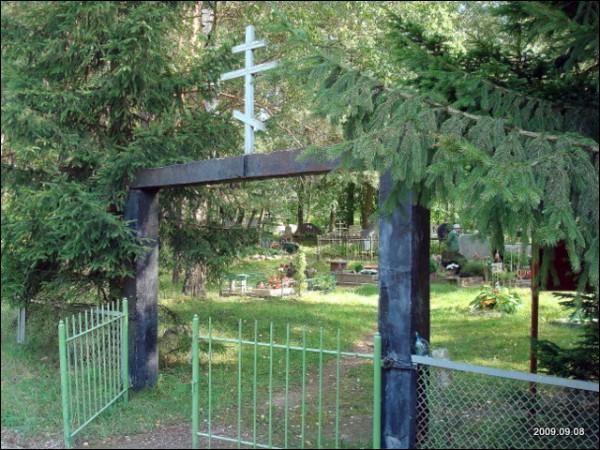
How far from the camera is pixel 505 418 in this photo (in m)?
5.21

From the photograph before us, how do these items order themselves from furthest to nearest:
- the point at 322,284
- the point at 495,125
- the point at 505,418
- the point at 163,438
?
the point at 322,284 < the point at 505,418 < the point at 163,438 < the point at 495,125

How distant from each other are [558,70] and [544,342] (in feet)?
7.49

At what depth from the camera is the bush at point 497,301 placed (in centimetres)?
1080

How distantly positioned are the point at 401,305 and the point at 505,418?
202 cm

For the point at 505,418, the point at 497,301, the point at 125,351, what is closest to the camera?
the point at 505,418

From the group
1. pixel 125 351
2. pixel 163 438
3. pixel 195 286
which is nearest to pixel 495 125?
pixel 163 438

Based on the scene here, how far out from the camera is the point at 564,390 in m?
5.13

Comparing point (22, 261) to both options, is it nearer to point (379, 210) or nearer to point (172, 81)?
point (172, 81)

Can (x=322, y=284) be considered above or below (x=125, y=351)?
above

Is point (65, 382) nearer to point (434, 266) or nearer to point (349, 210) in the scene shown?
point (434, 266)

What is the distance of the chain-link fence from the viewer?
13.8ft

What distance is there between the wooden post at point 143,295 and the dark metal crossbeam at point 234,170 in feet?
0.85

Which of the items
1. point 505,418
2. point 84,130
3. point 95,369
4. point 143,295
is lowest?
point 505,418

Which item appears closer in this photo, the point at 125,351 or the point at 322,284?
the point at 125,351
